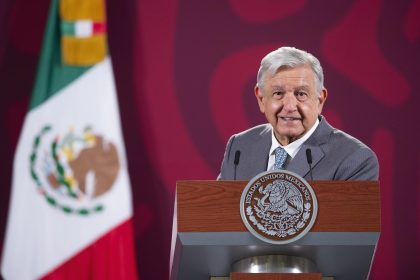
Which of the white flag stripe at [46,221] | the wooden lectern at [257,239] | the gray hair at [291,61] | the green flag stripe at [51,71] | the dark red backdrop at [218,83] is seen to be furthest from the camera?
the dark red backdrop at [218,83]

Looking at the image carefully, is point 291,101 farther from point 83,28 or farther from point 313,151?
point 83,28

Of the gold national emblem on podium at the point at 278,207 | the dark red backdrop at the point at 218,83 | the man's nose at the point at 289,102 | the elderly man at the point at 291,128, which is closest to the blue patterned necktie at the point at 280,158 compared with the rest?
the elderly man at the point at 291,128

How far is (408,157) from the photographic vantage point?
17.1ft

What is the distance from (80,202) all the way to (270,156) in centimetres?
190

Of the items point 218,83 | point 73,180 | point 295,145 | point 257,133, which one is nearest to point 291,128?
point 295,145

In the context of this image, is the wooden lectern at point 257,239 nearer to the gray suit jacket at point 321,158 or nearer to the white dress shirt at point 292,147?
the gray suit jacket at point 321,158

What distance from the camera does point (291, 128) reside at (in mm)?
3258

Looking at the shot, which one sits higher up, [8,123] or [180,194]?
[8,123]

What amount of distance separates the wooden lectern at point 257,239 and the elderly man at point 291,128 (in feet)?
1.84

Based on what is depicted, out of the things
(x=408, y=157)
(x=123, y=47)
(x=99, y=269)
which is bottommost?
(x=99, y=269)

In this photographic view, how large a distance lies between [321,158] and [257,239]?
0.67 meters

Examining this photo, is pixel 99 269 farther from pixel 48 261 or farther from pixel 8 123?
pixel 8 123

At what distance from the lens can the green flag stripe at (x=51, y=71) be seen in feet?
16.4

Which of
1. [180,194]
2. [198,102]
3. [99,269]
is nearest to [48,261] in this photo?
[99,269]
